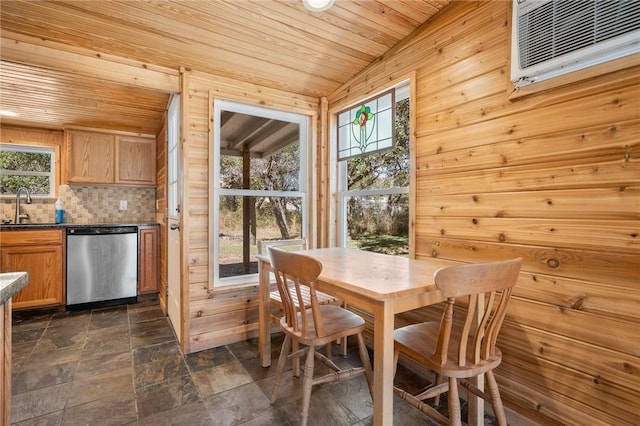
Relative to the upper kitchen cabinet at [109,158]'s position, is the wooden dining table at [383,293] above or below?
below

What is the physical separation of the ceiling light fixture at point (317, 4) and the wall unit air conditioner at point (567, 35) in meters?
0.96

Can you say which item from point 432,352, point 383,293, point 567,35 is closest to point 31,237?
point 383,293

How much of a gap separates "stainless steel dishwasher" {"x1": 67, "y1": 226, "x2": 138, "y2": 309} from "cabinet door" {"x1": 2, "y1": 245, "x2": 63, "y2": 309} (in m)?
0.11

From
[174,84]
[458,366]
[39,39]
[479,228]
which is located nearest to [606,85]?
[479,228]

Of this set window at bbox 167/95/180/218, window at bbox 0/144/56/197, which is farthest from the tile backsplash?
window at bbox 167/95/180/218

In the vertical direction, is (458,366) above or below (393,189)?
below

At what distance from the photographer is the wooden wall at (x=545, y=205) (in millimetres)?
1229

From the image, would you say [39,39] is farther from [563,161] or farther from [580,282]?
[580,282]

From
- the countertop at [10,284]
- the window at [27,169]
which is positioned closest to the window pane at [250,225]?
the countertop at [10,284]

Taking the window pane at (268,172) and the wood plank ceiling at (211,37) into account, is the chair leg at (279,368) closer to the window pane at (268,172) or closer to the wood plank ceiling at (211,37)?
the window pane at (268,172)

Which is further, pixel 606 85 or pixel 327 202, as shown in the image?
pixel 327 202

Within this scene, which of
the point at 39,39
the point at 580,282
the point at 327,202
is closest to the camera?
the point at 580,282

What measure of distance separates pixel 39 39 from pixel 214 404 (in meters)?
2.52

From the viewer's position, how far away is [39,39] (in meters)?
1.93
